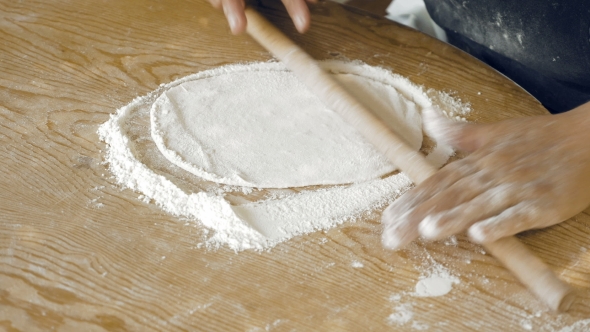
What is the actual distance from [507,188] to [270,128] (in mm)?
483

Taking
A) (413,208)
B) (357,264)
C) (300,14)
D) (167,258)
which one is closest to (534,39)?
(300,14)

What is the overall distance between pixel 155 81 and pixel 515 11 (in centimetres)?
85

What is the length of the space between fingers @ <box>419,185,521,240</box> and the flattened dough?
0.71 ft

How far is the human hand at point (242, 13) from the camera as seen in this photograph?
1.34 metres

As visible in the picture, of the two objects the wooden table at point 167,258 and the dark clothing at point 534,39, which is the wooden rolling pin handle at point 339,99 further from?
the dark clothing at point 534,39

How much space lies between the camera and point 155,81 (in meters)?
1.32

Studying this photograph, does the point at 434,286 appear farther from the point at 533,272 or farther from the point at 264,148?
the point at 264,148

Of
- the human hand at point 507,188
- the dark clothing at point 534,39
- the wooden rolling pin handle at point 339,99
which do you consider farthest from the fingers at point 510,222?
the dark clothing at point 534,39

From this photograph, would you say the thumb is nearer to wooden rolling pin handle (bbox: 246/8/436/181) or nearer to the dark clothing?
wooden rolling pin handle (bbox: 246/8/436/181)

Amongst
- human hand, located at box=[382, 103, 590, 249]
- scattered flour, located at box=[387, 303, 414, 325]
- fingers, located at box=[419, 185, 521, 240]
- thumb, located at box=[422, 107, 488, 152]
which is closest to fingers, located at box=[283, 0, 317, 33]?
thumb, located at box=[422, 107, 488, 152]

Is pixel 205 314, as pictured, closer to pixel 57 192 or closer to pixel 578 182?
pixel 57 192

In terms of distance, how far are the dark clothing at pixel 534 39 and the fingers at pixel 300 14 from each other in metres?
0.41

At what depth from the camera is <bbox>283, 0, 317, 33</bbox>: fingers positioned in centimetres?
138

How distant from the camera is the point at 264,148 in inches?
45.1
